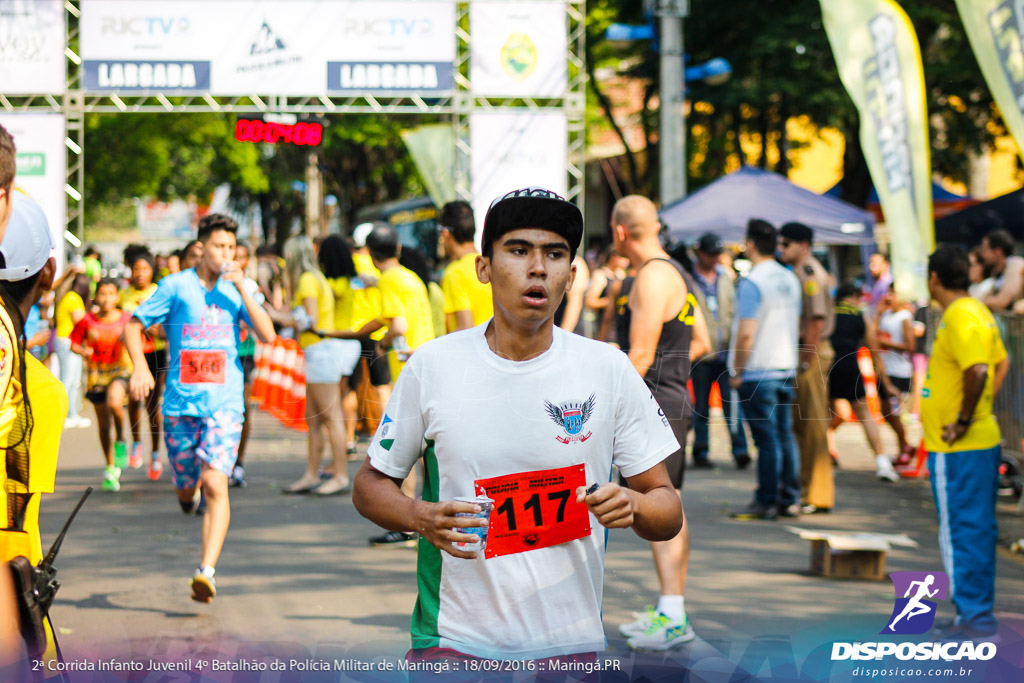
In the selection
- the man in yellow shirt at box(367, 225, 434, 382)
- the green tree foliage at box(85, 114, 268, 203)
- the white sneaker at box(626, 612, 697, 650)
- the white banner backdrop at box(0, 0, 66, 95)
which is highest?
the green tree foliage at box(85, 114, 268, 203)

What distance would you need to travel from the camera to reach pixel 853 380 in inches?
349

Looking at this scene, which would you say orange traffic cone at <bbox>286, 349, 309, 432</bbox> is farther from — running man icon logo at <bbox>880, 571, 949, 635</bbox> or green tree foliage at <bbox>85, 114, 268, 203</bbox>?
green tree foliage at <bbox>85, 114, 268, 203</bbox>

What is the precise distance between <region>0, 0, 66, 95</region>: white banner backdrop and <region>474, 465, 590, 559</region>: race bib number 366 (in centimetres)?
1398

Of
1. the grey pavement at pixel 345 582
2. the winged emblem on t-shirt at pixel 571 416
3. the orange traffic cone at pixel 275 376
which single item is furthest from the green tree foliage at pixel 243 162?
the winged emblem on t-shirt at pixel 571 416

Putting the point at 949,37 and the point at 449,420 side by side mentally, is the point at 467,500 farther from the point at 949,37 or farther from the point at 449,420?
the point at 949,37

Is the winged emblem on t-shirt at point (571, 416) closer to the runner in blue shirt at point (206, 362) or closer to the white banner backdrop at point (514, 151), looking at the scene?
the runner in blue shirt at point (206, 362)

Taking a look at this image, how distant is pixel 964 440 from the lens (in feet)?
17.5

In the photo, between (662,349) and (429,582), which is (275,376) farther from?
(429,582)

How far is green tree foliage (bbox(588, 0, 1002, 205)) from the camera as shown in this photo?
79.6 ft

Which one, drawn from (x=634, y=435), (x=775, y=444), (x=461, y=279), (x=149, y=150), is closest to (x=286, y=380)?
(x=461, y=279)

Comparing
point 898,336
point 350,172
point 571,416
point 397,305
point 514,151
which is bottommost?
point 898,336

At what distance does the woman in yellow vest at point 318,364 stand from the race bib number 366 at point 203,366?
2.29 metres

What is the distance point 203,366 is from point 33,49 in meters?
10.6

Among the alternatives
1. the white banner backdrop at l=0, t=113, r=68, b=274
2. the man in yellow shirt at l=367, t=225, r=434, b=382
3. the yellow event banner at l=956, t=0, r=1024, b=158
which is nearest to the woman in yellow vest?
the man in yellow shirt at l=367, t=225, r=434, b=382
